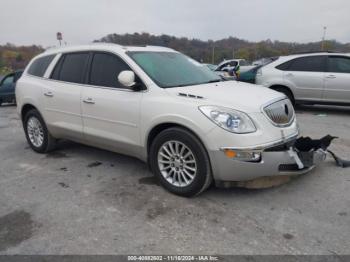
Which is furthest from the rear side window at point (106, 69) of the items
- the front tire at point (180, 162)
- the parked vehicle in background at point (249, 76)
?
the parked vehicle in background at point (249, 76)

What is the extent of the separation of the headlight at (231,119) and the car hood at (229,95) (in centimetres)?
7

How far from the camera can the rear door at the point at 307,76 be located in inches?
346

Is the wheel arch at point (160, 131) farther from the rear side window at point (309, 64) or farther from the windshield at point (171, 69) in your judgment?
the rear side window at point (309, 64)

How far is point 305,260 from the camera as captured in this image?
263 cm

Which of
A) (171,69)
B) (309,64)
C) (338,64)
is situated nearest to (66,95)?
(171,69)

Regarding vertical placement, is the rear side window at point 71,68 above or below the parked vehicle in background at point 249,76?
Answer: above

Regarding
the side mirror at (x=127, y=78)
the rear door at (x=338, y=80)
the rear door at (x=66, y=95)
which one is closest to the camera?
the side mirror at (x=127, y=78)

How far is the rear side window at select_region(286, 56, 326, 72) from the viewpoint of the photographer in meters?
8.81

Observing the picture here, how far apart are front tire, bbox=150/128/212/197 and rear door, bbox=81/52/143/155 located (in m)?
0.40

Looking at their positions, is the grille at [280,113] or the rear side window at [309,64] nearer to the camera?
the grille at [280,113]

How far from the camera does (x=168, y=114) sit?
3.73m

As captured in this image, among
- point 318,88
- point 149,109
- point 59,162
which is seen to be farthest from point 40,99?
point 318,88

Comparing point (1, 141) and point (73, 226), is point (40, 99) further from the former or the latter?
point (73, 226)

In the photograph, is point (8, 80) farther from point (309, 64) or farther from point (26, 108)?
point (309, 64)
